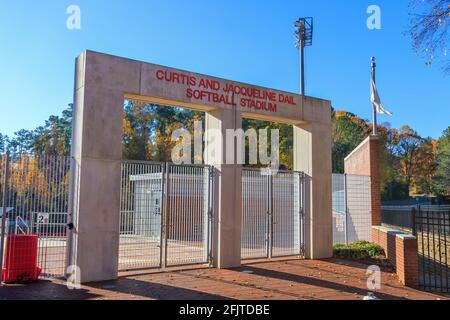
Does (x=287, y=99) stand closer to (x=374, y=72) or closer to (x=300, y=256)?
(x=300, y=256)

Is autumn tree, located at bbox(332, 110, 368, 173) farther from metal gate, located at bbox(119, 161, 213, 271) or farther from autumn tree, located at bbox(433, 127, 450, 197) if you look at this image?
metal gate, located at bbox(119, 161, 213, 271)

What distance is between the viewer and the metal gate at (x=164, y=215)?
412 inches

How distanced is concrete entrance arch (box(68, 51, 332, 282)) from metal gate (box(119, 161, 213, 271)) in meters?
0.51

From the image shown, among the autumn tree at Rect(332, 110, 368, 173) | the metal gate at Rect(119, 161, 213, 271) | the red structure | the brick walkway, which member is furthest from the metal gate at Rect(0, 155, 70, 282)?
the autumn tree at Rect(332, 110, 368, 173)

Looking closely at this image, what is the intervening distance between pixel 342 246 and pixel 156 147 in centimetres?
2534

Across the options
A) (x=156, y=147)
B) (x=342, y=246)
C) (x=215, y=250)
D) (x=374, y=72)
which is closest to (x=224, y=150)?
(x=215, y=250)

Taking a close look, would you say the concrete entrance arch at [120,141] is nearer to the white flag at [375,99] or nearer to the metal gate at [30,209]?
the metal gate at [30,209]

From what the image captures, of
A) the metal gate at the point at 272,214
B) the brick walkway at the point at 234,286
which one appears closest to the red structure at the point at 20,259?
the brick walkway at the point at 234,286

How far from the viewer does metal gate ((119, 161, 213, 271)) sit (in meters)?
10.5

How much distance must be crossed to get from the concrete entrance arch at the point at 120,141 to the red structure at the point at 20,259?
0.79 meters

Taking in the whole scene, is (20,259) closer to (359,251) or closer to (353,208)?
(359,251)

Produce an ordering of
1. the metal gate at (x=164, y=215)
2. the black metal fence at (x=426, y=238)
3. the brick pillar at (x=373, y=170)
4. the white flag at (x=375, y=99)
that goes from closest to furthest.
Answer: the metal gate at (x=164, y=215) → the black metal fence at (x=426, y=238) → the brick pillar at (x=373, y=170) → the white flag at (x=375, y=99)

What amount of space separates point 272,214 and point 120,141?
17.9ft

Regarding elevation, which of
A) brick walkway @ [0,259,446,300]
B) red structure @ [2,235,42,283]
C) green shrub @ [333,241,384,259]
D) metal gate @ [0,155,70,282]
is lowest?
brick walkway @ [0,259,446,300]
